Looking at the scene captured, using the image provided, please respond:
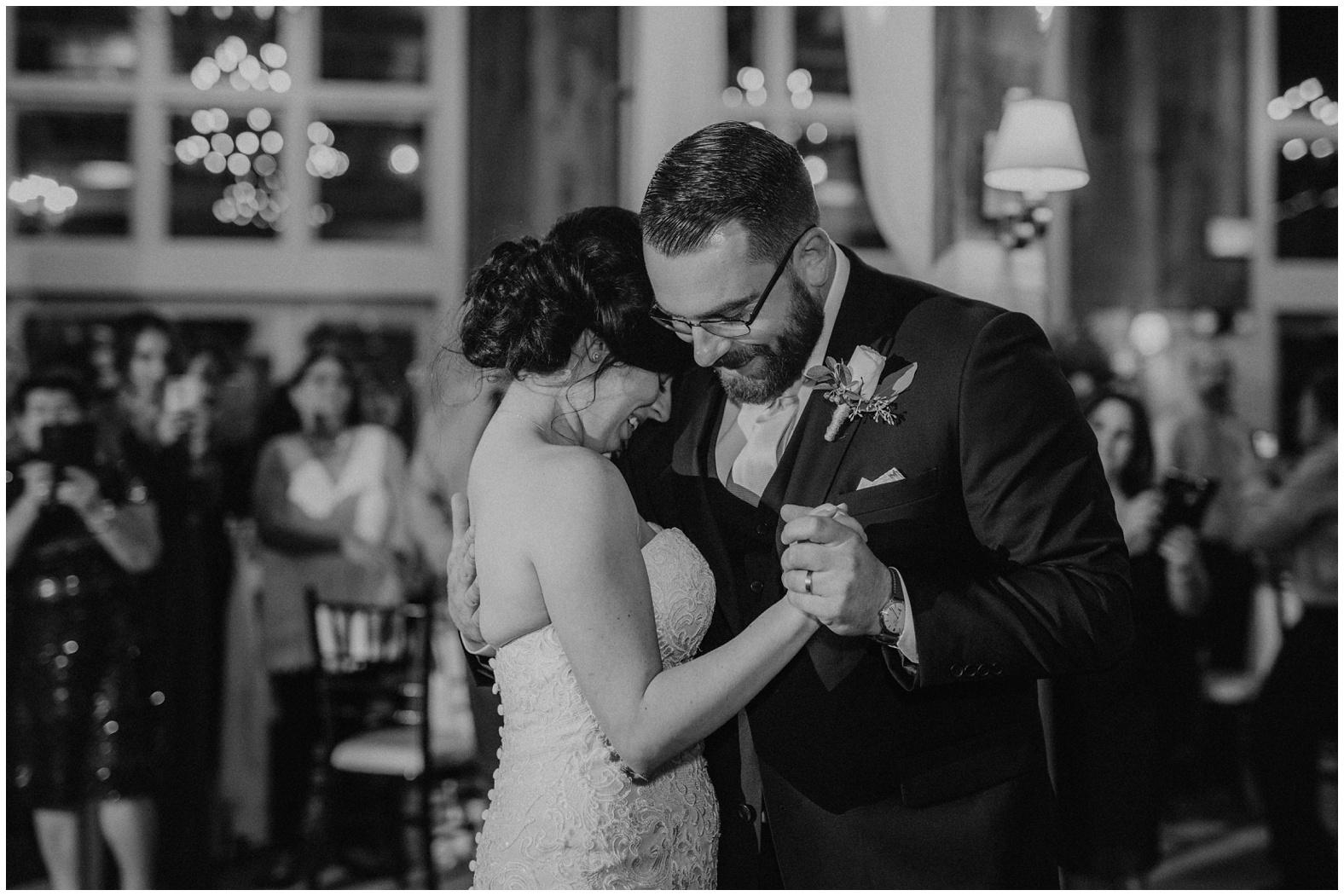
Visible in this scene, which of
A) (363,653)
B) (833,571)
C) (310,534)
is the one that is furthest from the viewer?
(310,534)

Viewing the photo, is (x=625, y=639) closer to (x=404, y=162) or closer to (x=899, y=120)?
(x=899, y=120)

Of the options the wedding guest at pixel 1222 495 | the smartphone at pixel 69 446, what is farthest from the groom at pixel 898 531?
the wedding guest at pixel 1222 495

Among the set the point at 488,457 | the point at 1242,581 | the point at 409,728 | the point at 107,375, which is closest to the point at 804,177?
the point at 488,457

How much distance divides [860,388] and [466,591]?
2.36 feet

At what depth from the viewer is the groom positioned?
168 centimetres

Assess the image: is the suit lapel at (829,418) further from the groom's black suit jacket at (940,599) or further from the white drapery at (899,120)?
the white drapery at (899,120)

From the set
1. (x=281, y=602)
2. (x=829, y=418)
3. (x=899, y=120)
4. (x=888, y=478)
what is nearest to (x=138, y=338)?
(x=281, y=602)

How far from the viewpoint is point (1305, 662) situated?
13.0ft

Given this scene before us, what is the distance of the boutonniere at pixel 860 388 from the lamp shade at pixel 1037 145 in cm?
258

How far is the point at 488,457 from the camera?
6.02ft

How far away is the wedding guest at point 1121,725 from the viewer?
413 centimetres

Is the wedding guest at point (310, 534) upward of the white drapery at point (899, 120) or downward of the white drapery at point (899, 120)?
downward

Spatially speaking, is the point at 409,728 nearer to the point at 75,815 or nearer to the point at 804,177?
the point at 75,815

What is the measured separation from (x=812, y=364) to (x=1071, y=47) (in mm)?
5483
